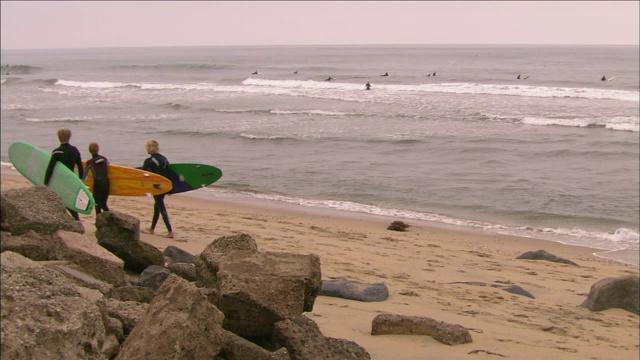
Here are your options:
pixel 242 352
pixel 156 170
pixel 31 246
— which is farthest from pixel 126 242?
pixel 156 170

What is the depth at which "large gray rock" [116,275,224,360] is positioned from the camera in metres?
3.48

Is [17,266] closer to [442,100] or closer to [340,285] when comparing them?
[340,285]

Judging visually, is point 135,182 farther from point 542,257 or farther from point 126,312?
point 126,312

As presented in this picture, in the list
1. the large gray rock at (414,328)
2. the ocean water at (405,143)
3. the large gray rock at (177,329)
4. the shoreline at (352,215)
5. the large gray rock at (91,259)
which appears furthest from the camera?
the ocean water at (405,143)

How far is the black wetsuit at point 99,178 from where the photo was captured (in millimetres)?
9039

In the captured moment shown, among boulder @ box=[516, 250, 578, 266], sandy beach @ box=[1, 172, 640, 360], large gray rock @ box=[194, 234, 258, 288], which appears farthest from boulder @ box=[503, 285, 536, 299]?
large gray rock @ box=[194, 234, 258, 288]

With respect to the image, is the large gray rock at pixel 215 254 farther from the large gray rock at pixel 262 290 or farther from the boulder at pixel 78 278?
the boulder at pixel 78 278

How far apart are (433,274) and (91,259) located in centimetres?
478

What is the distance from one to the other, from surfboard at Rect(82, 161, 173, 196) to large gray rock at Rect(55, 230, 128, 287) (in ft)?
14.3

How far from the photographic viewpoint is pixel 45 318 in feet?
9.30

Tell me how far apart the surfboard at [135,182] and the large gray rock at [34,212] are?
346 cm

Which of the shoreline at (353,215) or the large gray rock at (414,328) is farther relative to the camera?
the shoreline at (353,215)

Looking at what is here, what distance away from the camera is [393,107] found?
34812 mm

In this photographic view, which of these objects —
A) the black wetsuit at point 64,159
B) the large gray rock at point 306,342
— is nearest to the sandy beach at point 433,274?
the large gray rock at point 306,342
